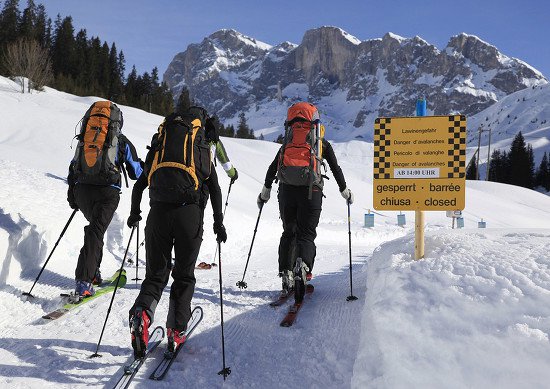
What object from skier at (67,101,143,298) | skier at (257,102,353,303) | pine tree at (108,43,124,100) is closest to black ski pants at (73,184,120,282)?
skier at (67,101,143,298)

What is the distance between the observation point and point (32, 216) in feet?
20.1

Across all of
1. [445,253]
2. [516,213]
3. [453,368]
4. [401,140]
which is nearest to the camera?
[453,368]

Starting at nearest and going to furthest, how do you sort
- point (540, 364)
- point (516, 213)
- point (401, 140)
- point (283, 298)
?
point (540, 364) → point (401, 140) → point (283, 298) → point (516, 213)

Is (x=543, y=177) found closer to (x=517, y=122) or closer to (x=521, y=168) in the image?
(x=521, y=168)

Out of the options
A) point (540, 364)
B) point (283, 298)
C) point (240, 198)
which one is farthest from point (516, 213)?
point (540, 364)

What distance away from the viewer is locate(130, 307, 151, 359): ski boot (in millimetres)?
3283

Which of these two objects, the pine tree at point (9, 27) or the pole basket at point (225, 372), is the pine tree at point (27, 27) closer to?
the pine tree at point (9, 27)

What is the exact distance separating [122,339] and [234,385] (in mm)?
1260

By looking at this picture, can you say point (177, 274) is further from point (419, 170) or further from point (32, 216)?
point (32, 216)

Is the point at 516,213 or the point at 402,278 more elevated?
the point at 402,278

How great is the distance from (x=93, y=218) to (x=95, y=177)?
464 mm

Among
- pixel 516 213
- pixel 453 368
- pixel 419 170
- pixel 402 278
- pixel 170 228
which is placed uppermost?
pixel 419 170

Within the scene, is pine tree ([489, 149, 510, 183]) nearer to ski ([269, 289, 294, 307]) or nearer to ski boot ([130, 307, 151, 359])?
ski ([269, 289, 294, 307])

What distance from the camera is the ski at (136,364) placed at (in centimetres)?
298
